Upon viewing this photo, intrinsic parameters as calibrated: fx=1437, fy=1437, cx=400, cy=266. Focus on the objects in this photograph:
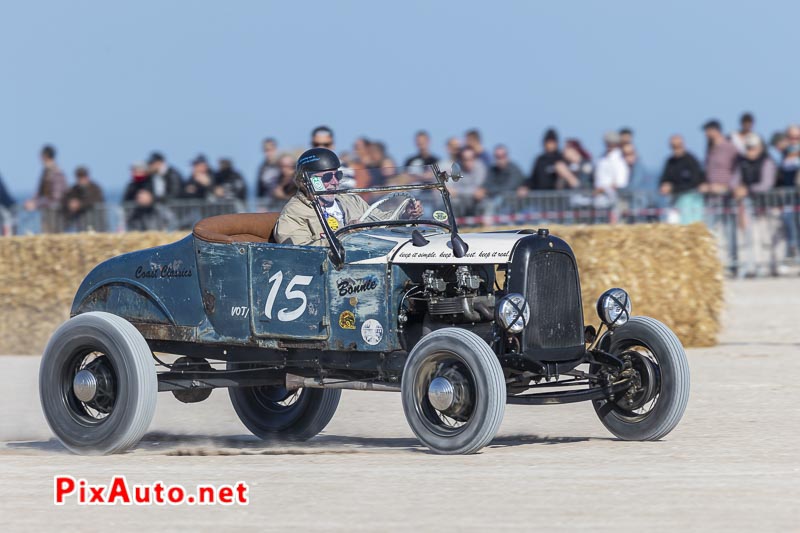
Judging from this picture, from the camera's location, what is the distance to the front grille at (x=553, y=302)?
749cm

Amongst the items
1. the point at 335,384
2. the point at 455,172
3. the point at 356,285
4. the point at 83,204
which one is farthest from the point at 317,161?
the point at 83,204

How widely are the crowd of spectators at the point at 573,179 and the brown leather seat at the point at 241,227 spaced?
8418 mm

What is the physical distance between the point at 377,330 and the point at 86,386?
1.69 metres

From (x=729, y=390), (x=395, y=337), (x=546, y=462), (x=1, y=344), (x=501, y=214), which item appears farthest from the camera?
(x=501, y=214)

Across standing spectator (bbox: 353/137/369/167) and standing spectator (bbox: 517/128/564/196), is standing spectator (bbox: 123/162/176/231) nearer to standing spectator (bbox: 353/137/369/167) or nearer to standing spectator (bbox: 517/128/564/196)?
standing spectator (bbox: 353/137/369/167)

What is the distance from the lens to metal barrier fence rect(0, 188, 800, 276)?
57.7 ft

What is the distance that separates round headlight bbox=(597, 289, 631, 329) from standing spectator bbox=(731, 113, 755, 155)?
10438 millimetres

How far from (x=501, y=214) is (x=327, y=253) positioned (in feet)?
33.2

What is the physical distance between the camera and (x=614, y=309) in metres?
8.02

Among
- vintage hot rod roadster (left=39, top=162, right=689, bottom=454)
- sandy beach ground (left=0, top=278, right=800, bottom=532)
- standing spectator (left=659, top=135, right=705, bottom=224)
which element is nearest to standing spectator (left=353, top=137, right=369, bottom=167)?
standing spectator (left=659, top=135, right=705, bottom=224)

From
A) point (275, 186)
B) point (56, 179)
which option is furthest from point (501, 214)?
point (56, 179)

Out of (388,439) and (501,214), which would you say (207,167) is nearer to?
(501,214)

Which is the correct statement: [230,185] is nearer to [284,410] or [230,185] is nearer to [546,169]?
[546,169]

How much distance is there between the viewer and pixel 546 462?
23.1 ft
